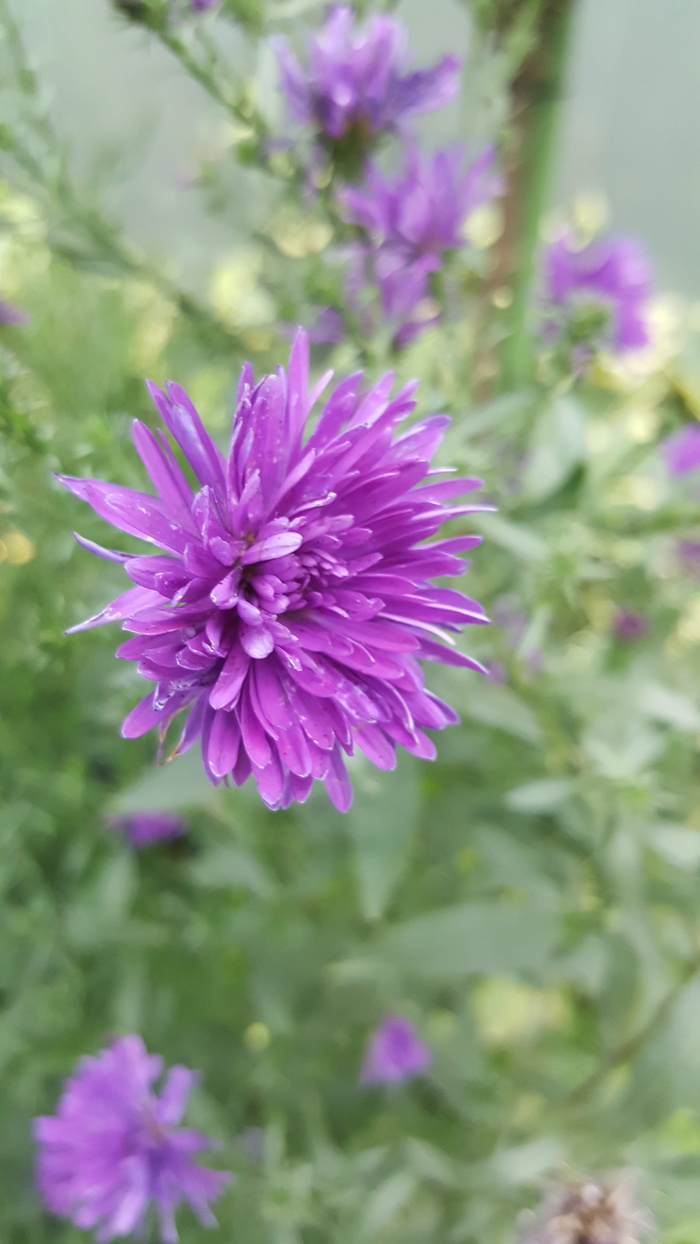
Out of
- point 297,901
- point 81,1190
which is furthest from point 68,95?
point 81,1190

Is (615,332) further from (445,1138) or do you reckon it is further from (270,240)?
(445,1138)

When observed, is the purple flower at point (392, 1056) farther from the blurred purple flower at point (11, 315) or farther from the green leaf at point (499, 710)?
the blurred purple flower at point (11, 315)

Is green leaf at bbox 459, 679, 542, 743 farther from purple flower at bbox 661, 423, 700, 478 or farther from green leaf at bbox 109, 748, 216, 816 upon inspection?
purple flower at bbox 661, 423, 700, 478

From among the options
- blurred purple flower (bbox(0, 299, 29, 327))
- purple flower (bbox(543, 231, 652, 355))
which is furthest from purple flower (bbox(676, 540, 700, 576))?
blurred purple flower (bbox(0, 299, 29, 327))

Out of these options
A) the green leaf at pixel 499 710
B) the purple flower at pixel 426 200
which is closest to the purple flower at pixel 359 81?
the purple flower at pixel 426 200

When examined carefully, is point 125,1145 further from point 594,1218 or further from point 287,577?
point 287,577

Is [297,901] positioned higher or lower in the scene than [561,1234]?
higher

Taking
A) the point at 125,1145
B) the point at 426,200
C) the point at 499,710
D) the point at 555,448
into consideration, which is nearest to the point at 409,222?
the point at 426,200
